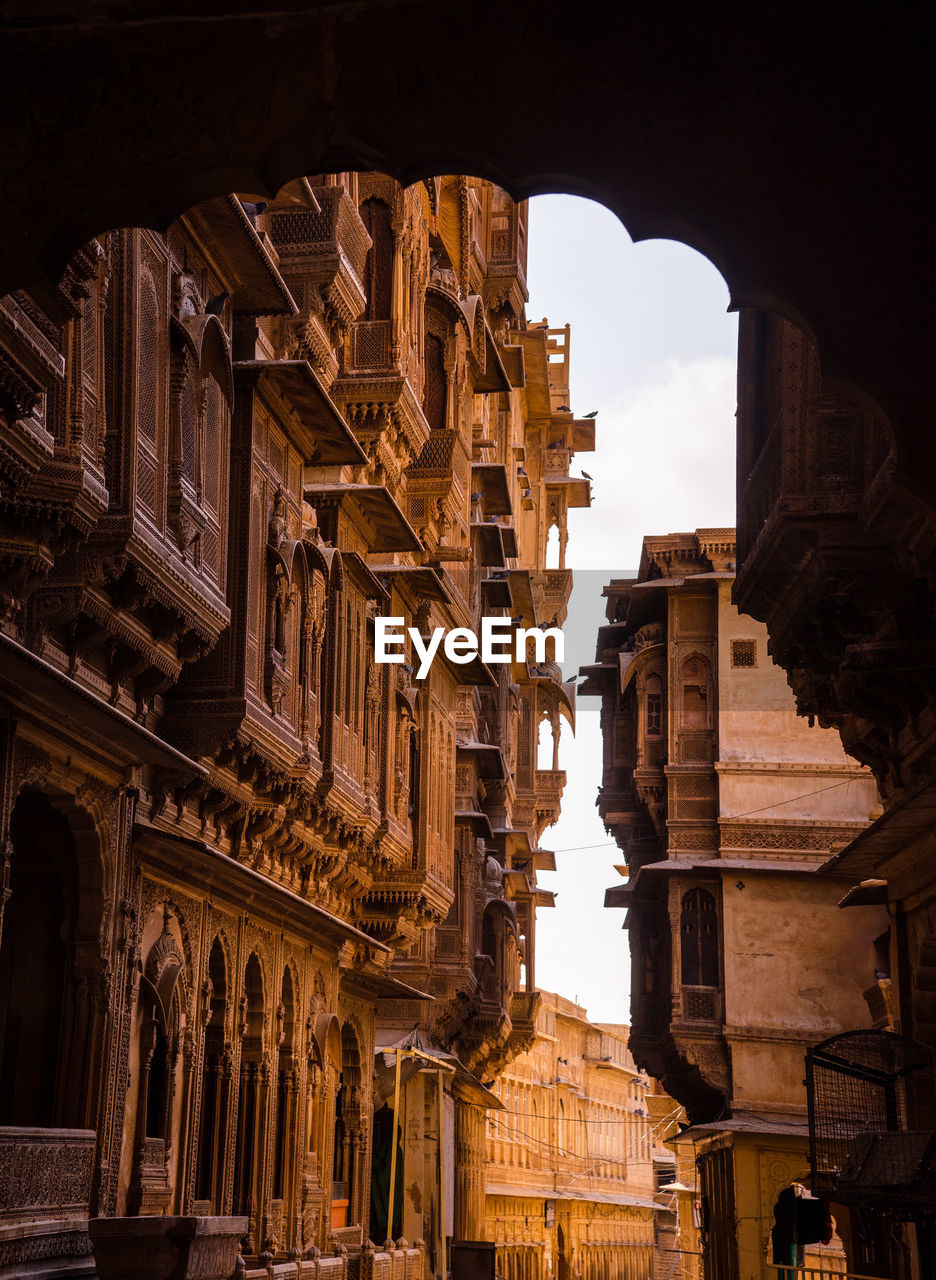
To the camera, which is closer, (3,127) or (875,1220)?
(3,127)

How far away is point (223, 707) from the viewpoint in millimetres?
13695

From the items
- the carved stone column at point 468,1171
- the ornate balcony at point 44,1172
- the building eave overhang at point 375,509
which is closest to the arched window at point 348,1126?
the building eave overhang at point 375,509

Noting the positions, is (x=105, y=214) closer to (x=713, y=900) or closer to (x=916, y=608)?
(x=916, y=608)

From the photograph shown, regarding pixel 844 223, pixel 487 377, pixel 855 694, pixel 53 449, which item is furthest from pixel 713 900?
pixel 844 223

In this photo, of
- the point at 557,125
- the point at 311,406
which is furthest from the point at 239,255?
the point at 557,125

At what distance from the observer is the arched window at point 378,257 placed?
21312 millimetres

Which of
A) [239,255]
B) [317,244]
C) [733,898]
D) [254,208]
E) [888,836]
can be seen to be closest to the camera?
[239,255]

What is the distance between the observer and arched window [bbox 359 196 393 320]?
21312mm

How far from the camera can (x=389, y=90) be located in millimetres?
4691

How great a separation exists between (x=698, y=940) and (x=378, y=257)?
46.0 ft

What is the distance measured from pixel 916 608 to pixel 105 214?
8640 mm

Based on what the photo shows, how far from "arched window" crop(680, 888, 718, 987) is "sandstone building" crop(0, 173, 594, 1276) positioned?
6.12 metres

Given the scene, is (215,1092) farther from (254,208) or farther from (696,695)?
(696,695)

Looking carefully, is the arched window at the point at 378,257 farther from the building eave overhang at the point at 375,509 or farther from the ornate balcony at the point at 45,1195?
the ornate balcony at the point at 45,1195
